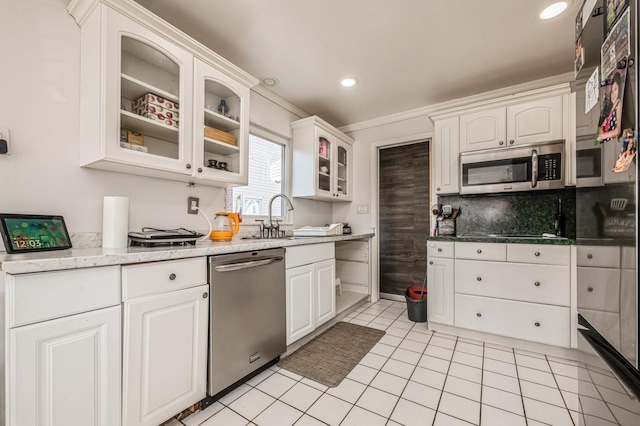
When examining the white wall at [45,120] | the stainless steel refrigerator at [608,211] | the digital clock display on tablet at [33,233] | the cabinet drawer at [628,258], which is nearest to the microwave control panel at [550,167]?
the stainless steel refrigerator at [608,211]

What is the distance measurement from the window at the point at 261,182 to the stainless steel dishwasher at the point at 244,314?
879 mm

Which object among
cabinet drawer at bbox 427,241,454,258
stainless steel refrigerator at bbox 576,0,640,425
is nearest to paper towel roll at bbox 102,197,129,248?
stainless steel refrigerator at bbox 576,0,640,425

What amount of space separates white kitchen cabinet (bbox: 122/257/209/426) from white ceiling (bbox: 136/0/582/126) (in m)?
1.67

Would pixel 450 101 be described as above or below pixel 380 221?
above

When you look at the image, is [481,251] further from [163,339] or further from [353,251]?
[163,339]

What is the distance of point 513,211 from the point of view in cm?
276

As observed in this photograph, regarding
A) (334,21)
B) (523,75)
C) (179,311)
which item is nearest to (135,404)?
(179,311)

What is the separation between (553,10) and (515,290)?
203 centimetres

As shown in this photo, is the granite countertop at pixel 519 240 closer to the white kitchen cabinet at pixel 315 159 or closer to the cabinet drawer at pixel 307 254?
the cabinet drawer at pixel 307 254

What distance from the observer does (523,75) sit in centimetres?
259

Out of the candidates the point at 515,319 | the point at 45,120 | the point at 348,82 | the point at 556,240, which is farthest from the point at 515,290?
the point at 45,120

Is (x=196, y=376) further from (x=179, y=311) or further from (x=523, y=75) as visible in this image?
(x=523, y=75)

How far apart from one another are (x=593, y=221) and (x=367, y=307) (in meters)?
2.75

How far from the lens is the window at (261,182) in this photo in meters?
2.62
